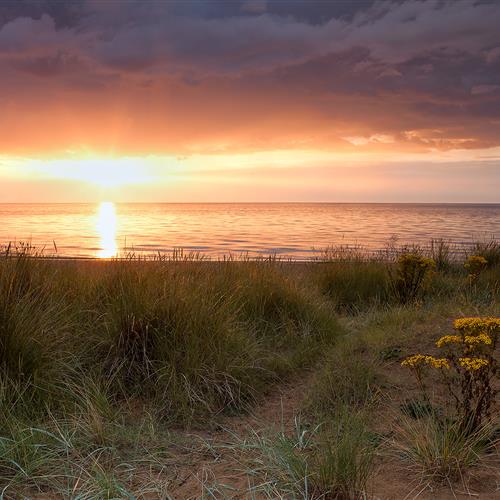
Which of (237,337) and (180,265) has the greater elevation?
(180,265)

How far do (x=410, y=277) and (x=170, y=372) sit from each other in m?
4.90

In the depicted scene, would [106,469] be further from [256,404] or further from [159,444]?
[256,404]

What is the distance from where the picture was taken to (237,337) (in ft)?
16.6

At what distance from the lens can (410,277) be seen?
8.16 meters

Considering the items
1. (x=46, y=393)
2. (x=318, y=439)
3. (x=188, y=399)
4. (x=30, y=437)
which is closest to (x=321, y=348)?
(x=188, y=399)

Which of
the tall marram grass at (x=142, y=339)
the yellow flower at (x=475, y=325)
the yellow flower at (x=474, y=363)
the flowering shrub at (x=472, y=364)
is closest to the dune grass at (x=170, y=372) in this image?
the tall marram grass at (x=142, y=339)

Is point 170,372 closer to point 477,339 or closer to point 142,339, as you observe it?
point 142,339

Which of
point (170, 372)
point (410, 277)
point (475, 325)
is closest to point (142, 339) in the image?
point (170, 372)

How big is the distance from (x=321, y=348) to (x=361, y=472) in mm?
3004

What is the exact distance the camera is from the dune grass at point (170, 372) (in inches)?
118

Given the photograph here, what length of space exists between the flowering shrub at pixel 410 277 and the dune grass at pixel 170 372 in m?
0.77

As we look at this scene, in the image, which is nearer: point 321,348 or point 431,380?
point 431,380

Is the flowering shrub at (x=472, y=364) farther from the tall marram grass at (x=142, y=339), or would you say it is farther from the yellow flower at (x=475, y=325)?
the tall marram grass at (x=142, y=339)

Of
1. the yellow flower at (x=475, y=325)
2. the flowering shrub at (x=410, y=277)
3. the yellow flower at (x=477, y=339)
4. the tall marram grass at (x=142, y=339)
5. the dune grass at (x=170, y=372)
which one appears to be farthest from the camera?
the flowering shrub at (x=410, y=277)
